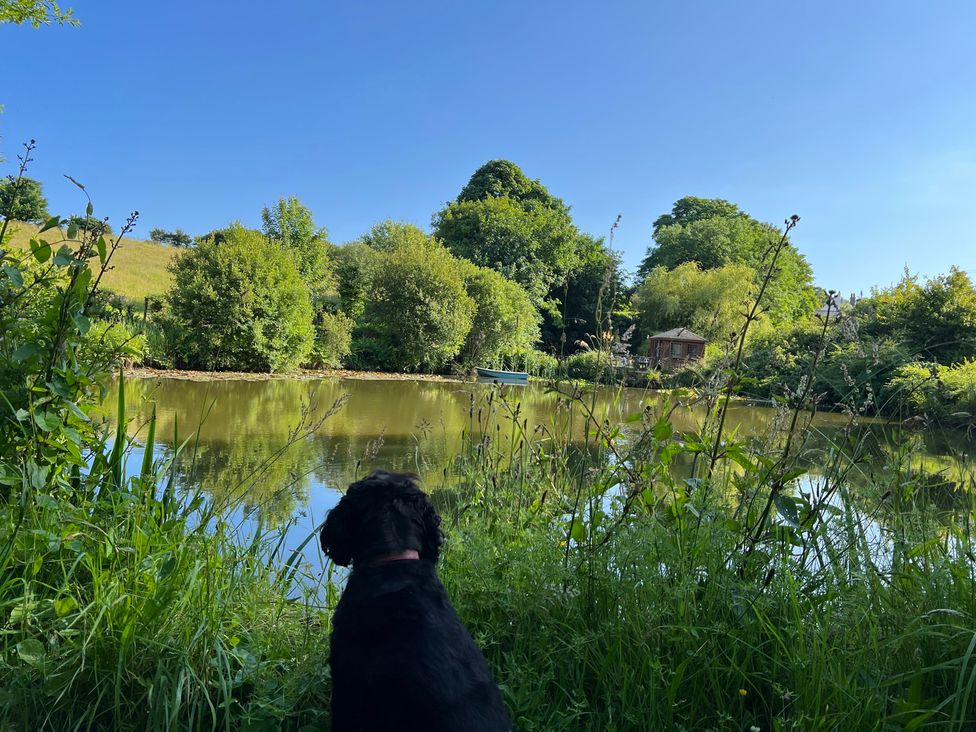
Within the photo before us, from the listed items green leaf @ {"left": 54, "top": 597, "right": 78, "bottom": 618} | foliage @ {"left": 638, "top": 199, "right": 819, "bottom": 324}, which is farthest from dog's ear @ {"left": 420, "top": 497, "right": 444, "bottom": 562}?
foliage @ {"left": 638, "top": 199, "right": 819, "bottom": 324}

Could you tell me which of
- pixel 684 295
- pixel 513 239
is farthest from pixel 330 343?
pixel 684 295

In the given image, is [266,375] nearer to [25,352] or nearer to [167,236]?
[25,352]

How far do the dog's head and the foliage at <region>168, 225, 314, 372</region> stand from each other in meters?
15.7

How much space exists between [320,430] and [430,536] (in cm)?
701

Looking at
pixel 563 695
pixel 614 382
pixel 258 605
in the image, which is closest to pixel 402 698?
pixel 563 695

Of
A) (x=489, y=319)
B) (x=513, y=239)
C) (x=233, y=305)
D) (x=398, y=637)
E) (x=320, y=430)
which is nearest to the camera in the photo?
(x=398, y=637)

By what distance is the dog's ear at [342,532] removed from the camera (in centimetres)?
172

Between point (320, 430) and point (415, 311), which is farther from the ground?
point (415, 311)

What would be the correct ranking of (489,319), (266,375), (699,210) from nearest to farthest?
(266,375)
(489,319)
(699,210)

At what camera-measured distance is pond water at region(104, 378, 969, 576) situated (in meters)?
2.76

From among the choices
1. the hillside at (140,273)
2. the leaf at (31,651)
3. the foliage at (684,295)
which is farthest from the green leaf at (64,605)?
the foliage at (684,295)

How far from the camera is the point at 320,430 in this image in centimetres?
831

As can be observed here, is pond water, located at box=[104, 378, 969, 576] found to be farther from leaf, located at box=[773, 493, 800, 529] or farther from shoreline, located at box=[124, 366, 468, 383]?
shoreline, located at box=[124, 366, 468, 383]

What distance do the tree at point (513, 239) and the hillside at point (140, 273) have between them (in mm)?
13970
